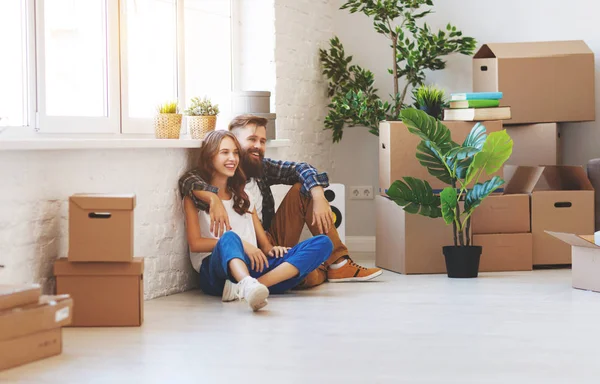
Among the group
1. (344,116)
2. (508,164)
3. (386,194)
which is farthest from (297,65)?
(508,164)

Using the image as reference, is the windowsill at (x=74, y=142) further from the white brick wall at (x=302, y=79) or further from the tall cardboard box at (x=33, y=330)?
the white brick wall at (x=302, y=79)

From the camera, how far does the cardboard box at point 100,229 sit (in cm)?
332

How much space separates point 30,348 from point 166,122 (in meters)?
1.68

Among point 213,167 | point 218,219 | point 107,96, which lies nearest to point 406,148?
point 213,167

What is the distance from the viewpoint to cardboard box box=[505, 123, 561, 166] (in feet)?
17.2

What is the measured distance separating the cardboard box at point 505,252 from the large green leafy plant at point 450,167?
0.83 ft

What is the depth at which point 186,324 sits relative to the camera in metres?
3.42

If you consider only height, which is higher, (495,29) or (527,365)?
(495,29)

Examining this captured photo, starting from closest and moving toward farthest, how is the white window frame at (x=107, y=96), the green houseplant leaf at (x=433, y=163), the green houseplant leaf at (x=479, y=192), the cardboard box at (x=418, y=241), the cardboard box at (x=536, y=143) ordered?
the white window frame at (x=107, y=96), the green houseplant leaf at (x=479, y=192), the green houseplant leaf at (x=433, y=163), the cardboard box at (x=418, y=241), the cardboard box at (x=536, y=143)

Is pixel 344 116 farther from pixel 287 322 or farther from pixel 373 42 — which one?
pixel 287 322

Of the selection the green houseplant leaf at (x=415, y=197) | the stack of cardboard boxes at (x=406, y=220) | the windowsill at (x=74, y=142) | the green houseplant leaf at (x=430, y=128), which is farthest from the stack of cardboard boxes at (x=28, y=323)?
the stack of cardboard boxes at (x=406, y=220)

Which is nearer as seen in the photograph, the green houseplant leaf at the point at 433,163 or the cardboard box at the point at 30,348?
the cardboard box at the point at 30,348

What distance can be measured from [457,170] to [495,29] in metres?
1.51

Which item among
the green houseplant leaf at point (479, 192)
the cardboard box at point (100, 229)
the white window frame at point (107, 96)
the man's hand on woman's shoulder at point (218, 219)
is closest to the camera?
the cardboard box at point (100, 229)
